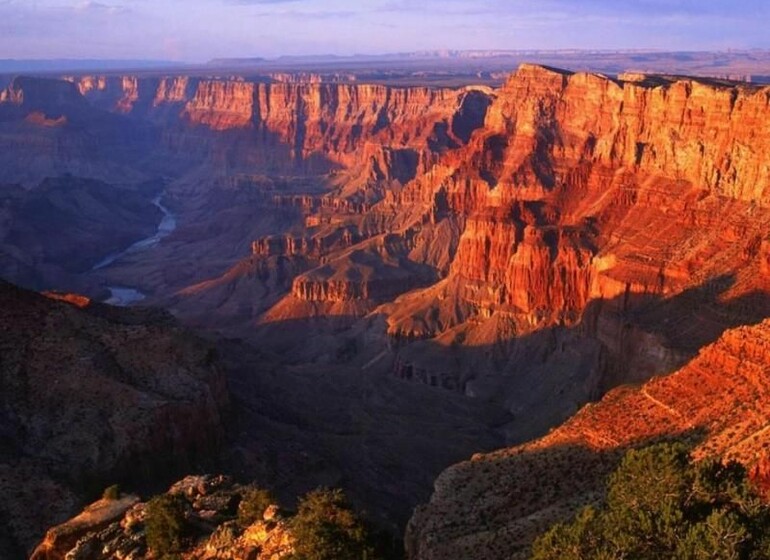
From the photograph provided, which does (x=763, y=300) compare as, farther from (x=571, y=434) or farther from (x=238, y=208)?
(x=238, y=208)

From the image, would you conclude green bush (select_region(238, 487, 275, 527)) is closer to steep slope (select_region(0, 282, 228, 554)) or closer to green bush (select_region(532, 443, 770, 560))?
green bush (select_region(532, 443, 770, 560))

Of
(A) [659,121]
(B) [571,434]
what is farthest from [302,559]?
(A) [659,121]

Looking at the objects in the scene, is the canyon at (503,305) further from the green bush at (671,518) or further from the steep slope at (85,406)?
the green bush at (671,518)

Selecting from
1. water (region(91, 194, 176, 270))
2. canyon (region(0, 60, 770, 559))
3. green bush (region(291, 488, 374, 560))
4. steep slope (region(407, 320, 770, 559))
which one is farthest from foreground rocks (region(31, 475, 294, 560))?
water (region(91, 194, 176, 270))

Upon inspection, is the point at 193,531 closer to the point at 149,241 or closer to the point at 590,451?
the point at 590,451

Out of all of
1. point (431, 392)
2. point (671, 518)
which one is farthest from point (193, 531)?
point (431, 392)

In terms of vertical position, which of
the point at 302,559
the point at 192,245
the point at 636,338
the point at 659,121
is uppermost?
the point at 659,121
